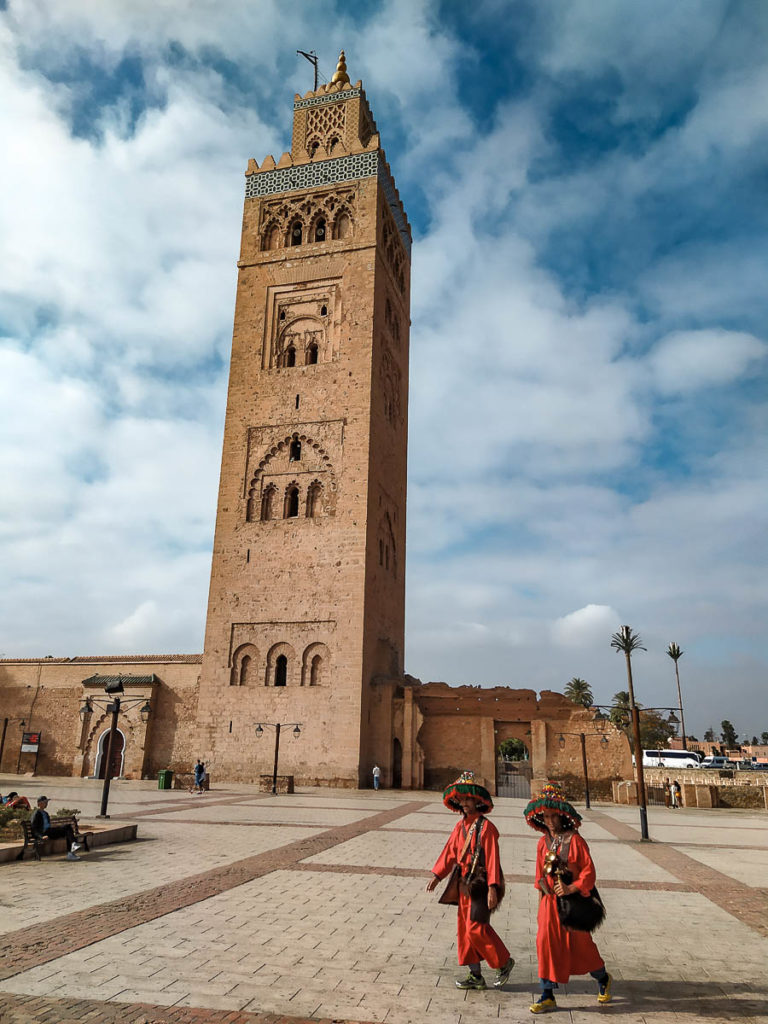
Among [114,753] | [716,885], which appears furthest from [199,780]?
[716,885]

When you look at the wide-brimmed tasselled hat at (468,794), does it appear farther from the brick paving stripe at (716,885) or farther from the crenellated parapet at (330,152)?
the crenellated parapet at (330,152)

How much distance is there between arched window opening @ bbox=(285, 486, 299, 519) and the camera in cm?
2937

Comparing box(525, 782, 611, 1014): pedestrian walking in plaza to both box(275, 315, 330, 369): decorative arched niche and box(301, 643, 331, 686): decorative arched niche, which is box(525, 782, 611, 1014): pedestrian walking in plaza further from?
box(275, 315, 330, 369): decorative arched niche

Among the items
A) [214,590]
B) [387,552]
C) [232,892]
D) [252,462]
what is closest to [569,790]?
[387,552]

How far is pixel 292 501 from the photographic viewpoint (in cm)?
2956

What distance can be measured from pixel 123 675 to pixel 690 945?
2780cm

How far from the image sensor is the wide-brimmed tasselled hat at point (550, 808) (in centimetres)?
521

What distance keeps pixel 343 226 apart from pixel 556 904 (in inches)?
1255

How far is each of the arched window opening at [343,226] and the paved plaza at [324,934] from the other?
87.4 ft

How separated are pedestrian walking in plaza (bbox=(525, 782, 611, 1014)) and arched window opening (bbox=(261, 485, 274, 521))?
24.9 meters

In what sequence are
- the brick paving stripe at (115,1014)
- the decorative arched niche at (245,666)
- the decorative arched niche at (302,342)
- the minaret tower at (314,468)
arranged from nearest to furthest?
the brick paving stripe at (115,1014), the minaret tower at (314,468), the decorative arched niche at (245,666), the decorative arched niche at (302,342)

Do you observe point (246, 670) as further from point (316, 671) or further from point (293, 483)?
point (293, 483)

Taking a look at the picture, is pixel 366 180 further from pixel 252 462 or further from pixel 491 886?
pixel 491 886

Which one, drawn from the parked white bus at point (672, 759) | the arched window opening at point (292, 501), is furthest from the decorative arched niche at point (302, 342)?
the parked white bus at point (672, 759)
